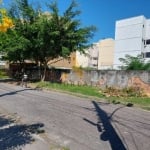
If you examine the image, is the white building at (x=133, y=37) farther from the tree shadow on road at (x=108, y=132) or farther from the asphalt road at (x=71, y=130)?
the tree shadow on road at (x=108, y=132)

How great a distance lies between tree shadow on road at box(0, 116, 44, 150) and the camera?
6543mm

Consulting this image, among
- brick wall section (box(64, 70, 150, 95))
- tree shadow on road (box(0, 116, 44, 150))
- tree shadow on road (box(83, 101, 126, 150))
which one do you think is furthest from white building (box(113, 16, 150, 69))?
tree shadow on road (box(0, 116, 44, 150))

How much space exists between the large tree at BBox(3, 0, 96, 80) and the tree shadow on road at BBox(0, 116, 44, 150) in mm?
15544

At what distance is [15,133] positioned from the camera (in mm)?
7543

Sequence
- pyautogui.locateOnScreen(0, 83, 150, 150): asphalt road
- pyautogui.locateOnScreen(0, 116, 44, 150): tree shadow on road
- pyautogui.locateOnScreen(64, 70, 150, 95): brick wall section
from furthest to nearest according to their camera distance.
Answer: pyautogui.locateOnScreen(64, 70, 150, 95): brick wall section, pyautogui.locateOnScreen(0, 83, 150, 150): asphalt road, pyautogui.locateOnScreen(0, 116, 44, 150): tree shadow on road

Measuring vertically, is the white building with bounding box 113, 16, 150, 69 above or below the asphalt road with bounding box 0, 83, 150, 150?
above

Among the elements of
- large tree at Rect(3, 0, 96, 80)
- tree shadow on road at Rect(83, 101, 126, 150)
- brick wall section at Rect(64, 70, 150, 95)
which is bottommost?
tree shadow on road at Rect(83, 101, 126, 150)

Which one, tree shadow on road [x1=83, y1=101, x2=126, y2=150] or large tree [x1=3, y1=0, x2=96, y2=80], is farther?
large tree [x1=3, y1=0, x2=96, y2=80]

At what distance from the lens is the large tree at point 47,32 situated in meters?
24.2

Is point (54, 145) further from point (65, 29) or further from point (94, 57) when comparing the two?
point (94, 57)

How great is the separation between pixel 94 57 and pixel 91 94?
2368 inches

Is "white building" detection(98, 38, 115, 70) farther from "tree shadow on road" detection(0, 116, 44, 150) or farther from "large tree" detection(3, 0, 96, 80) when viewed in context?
"tree shadow on road" detection(0, 116, 44, 150)

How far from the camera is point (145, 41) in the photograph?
51469mm

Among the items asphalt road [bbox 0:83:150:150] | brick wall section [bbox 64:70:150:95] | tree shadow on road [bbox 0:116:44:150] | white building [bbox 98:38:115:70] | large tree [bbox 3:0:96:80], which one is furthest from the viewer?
white building [bbox 98:38:115:70]
